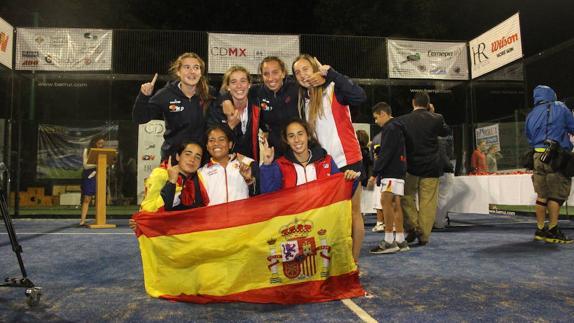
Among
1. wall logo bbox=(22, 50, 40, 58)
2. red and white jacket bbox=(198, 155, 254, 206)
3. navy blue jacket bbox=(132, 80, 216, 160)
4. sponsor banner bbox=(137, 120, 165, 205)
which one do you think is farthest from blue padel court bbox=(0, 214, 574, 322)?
wall logo bbox=(22, 50, 40, 58)

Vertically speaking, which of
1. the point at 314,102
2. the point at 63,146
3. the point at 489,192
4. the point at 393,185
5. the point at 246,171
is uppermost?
the point at 63,146

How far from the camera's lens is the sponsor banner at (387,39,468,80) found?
10625 millimetres

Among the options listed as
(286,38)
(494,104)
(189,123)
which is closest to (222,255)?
(189,123)

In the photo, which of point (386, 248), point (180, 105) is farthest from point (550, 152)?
point (180, 105)

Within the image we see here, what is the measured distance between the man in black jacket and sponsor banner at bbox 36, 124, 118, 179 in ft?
25.6

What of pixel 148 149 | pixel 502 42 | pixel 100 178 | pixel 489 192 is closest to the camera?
pixel 489 192

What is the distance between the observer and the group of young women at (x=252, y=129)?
10.9 ft

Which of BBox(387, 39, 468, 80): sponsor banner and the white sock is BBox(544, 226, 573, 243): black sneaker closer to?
the white sock

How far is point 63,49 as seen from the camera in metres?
9.92

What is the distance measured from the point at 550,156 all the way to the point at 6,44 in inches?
398

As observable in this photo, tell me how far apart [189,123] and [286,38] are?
7323 mm

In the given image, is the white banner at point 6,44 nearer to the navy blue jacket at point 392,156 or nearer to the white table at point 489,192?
the navy blue jacket at point 392,156

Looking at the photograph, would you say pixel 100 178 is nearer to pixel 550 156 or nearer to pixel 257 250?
pixel 257 250

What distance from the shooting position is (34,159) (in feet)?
36.1
